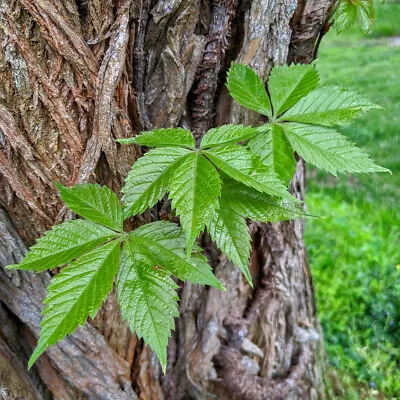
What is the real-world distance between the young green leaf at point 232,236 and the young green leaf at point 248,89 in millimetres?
299

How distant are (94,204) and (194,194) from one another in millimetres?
295

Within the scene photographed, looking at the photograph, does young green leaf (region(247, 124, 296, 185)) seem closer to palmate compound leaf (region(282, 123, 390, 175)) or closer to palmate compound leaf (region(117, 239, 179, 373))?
palmate compound leaf (region(282, 123, 390, 175))

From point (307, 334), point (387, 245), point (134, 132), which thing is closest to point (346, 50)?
point (387, 245)

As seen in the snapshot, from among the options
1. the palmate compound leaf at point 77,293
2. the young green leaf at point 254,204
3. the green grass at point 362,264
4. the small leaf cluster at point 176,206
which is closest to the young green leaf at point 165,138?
the small leaf cluster at point 176,206

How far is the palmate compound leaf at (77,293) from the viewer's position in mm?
987

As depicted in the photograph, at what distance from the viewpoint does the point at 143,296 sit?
1020mm

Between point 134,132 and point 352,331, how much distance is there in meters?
2.11

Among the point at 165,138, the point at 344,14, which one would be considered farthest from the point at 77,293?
the point at 344,14

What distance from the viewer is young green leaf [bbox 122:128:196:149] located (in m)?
1.01

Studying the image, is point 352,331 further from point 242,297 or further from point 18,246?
point 18,246

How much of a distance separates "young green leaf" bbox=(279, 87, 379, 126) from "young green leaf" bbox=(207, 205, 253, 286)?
1.01ft

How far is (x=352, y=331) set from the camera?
2.69m

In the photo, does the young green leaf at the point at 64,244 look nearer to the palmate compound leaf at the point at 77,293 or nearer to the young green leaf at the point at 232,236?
the palmate compound leaf at the point at 77,293

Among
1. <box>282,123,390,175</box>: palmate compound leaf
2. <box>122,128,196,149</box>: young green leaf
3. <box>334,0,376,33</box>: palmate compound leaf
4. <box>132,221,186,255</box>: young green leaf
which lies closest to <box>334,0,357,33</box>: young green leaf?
<box>334,0,376,33</box>: palmate compound leaf
